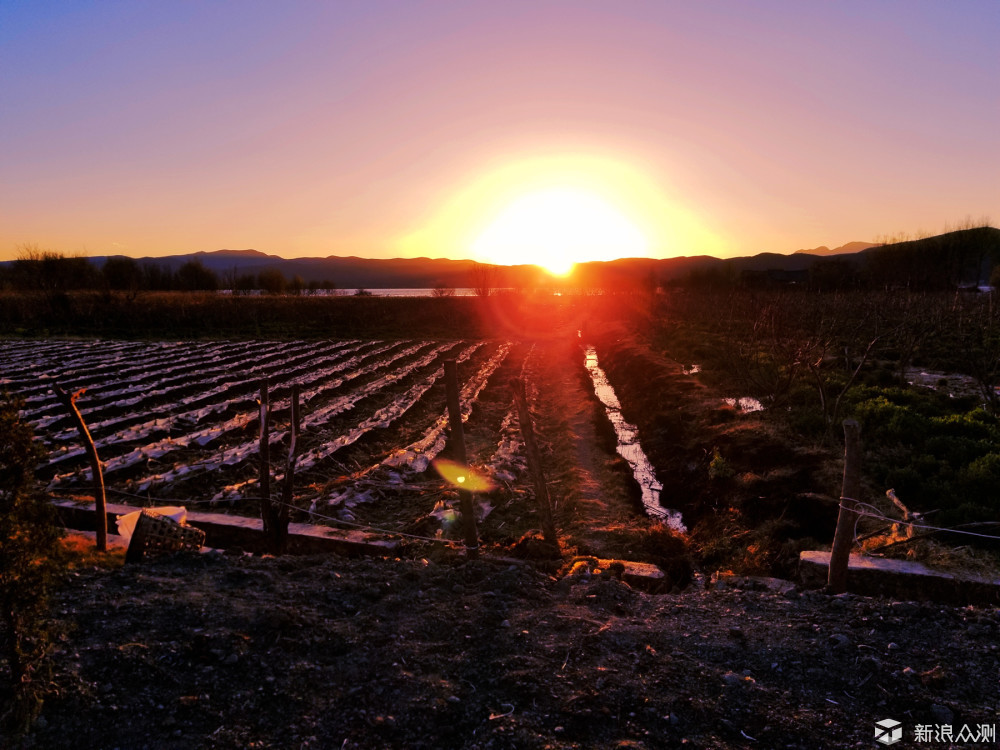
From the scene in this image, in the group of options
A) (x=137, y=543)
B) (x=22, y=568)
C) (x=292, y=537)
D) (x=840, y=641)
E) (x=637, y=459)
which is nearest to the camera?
(x=22, y=568)

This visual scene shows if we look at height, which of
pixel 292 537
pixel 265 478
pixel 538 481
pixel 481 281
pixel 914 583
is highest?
pixel 481 281

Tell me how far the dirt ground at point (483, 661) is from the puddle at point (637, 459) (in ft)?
12.8

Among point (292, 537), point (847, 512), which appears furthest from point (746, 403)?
point (292, 537)

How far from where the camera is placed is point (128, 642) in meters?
3.70

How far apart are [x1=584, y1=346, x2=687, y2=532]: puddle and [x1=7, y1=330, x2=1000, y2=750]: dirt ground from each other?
153 inches

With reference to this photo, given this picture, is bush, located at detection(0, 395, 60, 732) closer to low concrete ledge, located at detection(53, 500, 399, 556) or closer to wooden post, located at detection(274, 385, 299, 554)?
wooden post, located at detection(274, 385, 299, 554)

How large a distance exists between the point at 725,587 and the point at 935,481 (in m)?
4.31

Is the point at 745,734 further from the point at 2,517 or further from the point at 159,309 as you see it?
the point at 159,309

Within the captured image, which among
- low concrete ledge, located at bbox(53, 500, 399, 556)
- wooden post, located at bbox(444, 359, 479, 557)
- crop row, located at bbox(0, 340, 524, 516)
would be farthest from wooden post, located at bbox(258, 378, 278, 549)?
wooden post, located at bbox(444, 359, 479, 557)

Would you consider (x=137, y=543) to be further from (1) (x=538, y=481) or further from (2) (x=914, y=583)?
(2) (x=914, y=583)

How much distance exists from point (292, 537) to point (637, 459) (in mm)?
7955

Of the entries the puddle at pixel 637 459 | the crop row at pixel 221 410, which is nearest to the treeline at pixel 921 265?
the puddle at pixel 637 459

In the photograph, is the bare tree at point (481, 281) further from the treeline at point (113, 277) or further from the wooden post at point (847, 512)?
the wooden post at point (847, 512)

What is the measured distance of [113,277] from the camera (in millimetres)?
60812
